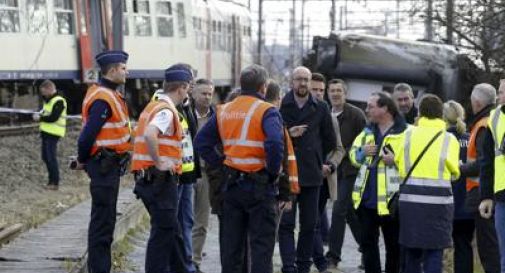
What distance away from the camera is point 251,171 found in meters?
7.73

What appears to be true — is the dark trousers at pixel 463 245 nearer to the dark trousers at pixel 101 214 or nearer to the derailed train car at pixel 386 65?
the dark trousers at pixel 101 214

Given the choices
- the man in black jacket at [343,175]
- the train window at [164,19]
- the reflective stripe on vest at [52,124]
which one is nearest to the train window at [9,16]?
the reflective stripe on vest at [52,124]

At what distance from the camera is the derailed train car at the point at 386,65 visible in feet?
66.9

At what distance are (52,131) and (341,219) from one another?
682 cm

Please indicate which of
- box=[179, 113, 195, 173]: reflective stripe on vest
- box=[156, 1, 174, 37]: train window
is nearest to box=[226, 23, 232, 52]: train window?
box=[156, 1, 174, 37]: train window

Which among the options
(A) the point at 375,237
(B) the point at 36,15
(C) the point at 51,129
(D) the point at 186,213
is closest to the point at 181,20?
(B) the point at 36,15

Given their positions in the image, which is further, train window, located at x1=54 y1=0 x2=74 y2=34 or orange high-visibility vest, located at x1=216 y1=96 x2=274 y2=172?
train window, located at x1=54 y1=0 x2=74 y2=34

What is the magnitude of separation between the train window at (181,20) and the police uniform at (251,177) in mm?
22351

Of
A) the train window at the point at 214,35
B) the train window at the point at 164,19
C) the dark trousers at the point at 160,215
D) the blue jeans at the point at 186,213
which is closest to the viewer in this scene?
the dark trousers at the point at 160,215

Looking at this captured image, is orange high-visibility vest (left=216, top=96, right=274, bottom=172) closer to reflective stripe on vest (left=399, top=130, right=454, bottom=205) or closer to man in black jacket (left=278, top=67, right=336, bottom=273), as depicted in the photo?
reflective stripe on vest (left=399, top=130, right=454, bottom=205)

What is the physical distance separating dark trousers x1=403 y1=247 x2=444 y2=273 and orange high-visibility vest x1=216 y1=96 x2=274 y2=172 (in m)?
1.48

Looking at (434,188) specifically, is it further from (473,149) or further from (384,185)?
(473,149)

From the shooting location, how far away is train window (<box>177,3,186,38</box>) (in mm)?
29961

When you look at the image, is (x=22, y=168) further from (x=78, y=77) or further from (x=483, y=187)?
(x=483, y=187)
